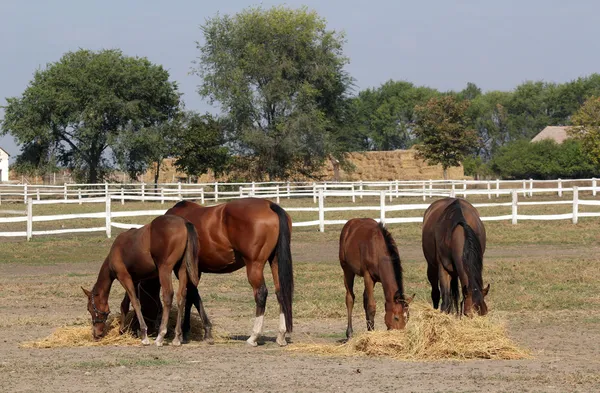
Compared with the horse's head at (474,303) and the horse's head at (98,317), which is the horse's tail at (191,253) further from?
the horse's head at (474,303)

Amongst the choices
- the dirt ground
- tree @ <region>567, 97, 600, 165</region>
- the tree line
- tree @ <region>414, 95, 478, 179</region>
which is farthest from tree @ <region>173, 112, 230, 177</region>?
the dirt ground

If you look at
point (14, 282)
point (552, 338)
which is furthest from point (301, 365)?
point (14, 282)

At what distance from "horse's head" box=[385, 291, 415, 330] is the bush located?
215 ft

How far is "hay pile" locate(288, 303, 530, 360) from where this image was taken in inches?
386

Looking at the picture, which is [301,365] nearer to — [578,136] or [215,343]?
[215,343]

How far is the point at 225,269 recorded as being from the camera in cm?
1185

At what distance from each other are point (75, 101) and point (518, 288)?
4753 cm

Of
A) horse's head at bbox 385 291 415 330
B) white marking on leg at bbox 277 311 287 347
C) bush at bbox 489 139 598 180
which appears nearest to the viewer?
horse's head at bbox 385 291 415 330

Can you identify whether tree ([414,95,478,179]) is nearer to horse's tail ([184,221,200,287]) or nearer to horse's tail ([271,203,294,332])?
horse's tail ([271,203,294,332])

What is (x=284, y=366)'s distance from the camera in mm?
9555

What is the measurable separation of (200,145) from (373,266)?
52.0m

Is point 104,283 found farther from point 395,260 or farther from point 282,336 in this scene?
point 395,260

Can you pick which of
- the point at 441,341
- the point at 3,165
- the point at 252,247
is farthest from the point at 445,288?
the point at 3,165

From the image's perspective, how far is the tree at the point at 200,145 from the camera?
6216 cm
